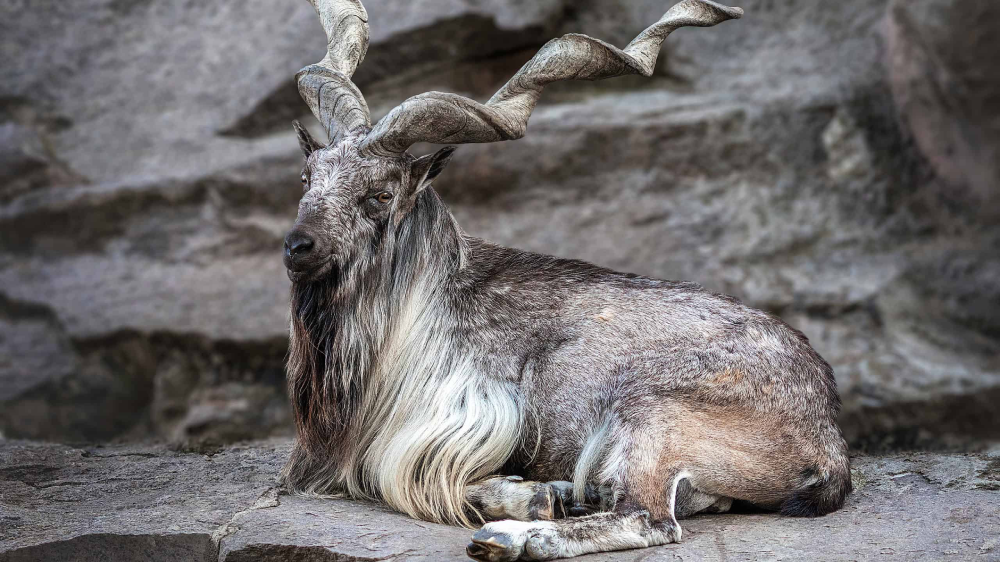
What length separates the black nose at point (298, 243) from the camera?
452 cm

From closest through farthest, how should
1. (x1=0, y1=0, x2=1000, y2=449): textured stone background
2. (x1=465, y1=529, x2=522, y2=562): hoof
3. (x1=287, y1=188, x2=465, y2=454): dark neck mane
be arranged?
(x1=465, y1=529, x2=522, y2=562): hoof < (x1=287, y1=188, x2=465, y2=454): dark neck mane < (x1=0, y1=0, x2=1000, y2=449): textured stone background

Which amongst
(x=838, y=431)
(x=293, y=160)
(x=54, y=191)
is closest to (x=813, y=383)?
(x=838, y=431)

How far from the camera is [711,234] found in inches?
380

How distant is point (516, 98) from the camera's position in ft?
16.8

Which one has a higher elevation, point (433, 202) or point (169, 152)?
point (169, 152)

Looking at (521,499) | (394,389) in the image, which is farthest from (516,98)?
(521,499)

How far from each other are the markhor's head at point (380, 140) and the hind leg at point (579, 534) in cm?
147

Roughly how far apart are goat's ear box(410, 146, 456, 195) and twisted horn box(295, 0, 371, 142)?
305mm

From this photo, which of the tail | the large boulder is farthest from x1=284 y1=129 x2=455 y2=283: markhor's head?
the large boulder

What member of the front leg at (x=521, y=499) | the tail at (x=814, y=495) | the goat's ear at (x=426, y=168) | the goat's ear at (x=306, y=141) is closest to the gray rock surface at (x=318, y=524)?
the tail at (x=814, y=495)

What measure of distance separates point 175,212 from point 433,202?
5742mm

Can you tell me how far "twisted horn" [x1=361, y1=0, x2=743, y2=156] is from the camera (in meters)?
4.79

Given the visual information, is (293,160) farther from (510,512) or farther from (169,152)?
(510,512)

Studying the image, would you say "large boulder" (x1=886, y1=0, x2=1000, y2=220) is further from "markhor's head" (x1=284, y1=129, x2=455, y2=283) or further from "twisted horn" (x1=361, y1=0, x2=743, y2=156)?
"markhor's head" (x1=284, y1=129, x2=455, y2=283)
